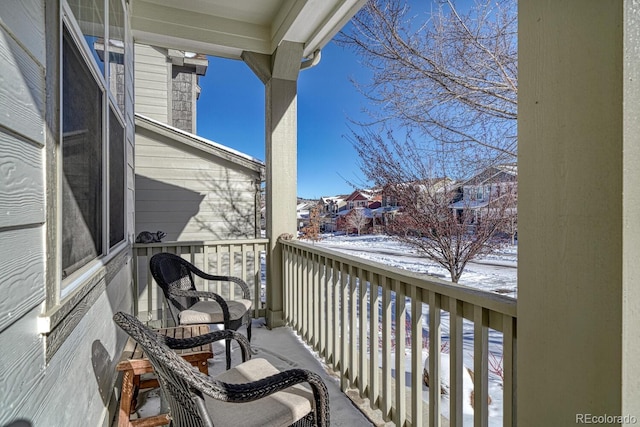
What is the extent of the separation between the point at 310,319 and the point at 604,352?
8.24 feet

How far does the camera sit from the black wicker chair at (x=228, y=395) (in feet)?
3.88

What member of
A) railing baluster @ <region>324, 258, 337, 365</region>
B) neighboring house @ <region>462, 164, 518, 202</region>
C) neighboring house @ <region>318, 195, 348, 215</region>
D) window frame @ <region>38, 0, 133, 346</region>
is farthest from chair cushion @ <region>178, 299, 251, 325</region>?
neighboring house @ <region>318, 195, 348, 215</region>

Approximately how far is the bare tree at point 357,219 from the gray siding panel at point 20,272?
15.7 feet

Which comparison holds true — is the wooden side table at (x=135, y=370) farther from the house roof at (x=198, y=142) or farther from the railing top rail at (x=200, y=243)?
the house roof at (x=198, y=142)

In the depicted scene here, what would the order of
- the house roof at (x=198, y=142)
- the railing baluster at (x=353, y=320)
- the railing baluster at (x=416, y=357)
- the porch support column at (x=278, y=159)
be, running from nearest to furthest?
the railing baluster at (x=416, y=357)
the railing baluster at (x=353, y=320)
the porch support column at (x=278, y=159)
the house roof at (x=198, y=142)

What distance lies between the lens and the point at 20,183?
82 centimetres

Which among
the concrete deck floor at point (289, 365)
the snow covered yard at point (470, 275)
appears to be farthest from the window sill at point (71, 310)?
the snow covered yard at point (470, 275)

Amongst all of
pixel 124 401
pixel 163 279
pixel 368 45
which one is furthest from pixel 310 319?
pixel 368 45

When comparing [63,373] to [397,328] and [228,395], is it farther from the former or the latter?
[397,328]

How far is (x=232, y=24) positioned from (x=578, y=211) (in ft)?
11.6

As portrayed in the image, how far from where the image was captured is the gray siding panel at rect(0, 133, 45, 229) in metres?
0.74

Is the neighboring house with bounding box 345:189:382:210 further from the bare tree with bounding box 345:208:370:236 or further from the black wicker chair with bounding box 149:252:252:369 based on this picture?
the black wicker chair with bounding box 149:252:252:369

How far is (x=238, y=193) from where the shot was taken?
5445 mm

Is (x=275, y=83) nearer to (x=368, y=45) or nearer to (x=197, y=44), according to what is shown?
(x=197, y=44)
